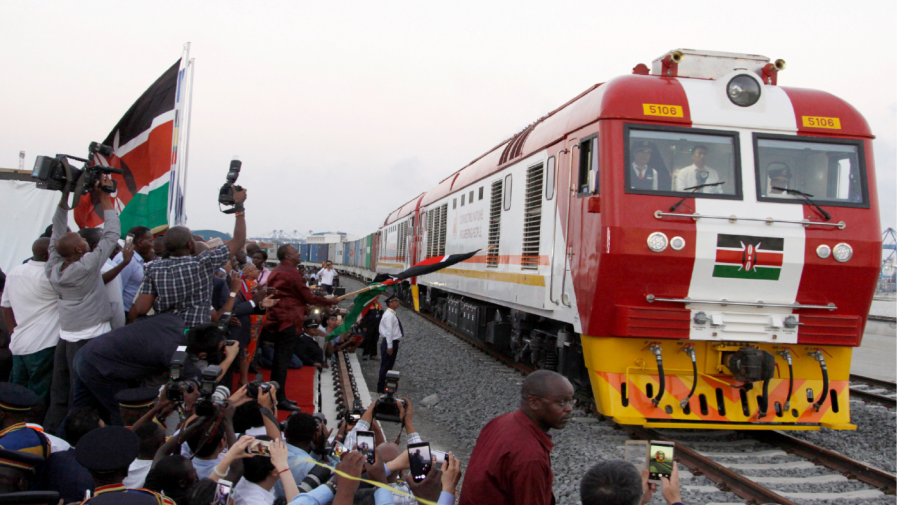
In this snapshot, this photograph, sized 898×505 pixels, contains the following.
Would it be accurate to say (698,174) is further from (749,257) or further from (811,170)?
(811,170)

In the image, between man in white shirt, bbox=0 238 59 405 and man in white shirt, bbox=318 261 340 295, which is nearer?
man in white shirt, bbox=0 238 59 405

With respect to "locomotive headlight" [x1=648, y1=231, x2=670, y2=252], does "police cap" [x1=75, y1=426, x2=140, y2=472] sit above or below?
below

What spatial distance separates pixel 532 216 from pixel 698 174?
2484 mm

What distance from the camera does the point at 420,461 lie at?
115 inches

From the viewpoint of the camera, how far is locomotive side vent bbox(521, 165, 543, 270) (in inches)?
320

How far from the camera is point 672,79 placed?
6.65 meters

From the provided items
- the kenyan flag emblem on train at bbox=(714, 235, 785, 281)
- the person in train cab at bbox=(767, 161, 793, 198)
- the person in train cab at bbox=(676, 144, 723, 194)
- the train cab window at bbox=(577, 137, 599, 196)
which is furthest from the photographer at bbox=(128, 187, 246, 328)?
the person in train cab at bbox=(767, 161, 793, 198)

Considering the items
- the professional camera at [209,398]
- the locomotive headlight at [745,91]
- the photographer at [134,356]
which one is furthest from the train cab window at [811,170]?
the professional camera at [209,398]

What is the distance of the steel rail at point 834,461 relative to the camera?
5.36 meters

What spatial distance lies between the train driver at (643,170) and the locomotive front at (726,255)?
0.05 ft

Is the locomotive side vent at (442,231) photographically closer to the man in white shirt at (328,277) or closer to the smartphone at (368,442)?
the man in white shirt at (328,277)

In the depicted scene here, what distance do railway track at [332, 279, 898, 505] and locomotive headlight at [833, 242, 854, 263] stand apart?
5.92 feet

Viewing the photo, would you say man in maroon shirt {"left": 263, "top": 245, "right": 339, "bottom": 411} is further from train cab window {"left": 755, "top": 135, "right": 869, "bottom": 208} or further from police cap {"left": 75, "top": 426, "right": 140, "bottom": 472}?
train cab window {"left": 755, "top": 135, "right": 869, "bottom": 208}

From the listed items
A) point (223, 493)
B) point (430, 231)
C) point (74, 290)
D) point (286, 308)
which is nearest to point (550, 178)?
point (286, 308)
